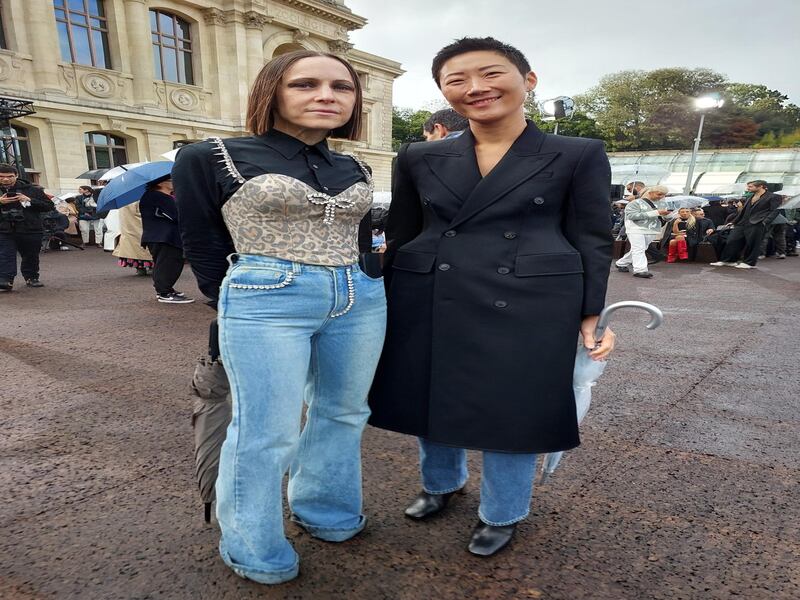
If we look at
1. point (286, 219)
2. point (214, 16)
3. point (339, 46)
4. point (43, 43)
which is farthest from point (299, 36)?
point (286, 219)

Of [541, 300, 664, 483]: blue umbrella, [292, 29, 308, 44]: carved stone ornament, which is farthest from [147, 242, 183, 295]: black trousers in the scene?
[292, 29, 308, 44]: carved stone ornament

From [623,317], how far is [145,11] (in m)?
26.0

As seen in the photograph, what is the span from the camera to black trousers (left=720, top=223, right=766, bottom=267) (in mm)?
10547

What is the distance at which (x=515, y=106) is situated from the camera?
1846 millimetres

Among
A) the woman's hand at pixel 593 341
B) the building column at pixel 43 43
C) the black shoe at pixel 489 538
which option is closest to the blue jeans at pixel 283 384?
the black shoe at pixel 489 538

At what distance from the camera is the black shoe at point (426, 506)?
2.27 metres

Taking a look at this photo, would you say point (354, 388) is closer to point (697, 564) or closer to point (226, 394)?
point (226, 394)

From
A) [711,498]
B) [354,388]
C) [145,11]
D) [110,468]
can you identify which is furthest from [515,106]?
[145,11]

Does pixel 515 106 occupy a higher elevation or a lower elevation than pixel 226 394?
higher

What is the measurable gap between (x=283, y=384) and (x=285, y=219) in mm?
520

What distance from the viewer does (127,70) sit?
23484mm

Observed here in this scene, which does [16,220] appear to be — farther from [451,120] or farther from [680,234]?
[680,234]

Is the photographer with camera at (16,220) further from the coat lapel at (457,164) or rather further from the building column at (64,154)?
the building column at (64,154)

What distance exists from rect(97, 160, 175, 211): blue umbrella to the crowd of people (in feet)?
24.9
